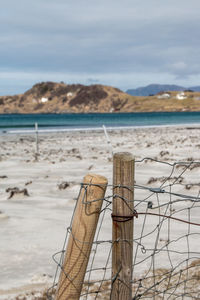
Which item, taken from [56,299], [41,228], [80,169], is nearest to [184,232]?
[41,228]

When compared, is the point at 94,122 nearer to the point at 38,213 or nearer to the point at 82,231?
the point at 38,213

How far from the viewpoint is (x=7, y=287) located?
3.80m

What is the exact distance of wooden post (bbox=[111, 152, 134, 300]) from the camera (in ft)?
8.25

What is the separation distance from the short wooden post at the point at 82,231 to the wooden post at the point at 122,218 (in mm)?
109

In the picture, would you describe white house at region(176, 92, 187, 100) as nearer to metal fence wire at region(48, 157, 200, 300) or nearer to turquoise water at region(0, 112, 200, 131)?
turquoise water at region(0, 112, 200, 131)

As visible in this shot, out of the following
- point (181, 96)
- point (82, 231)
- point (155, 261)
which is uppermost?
point (181, 96)

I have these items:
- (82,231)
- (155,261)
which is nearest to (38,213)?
(155,261)

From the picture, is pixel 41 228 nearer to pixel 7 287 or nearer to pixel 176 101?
pixel 7 287

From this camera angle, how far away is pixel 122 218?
8.33 ft

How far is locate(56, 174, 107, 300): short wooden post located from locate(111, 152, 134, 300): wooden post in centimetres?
11

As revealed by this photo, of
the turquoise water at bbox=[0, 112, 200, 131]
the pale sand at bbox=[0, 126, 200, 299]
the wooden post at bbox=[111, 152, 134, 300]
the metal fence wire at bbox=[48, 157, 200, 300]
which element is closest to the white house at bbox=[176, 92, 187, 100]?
the turquoise water at bbox=[0, 112, 200, 131]

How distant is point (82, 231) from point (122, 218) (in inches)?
10.6

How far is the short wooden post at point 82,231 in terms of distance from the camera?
250 cm

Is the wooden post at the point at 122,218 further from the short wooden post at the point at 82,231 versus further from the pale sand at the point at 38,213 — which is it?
the pale sand at the point at 38,213
